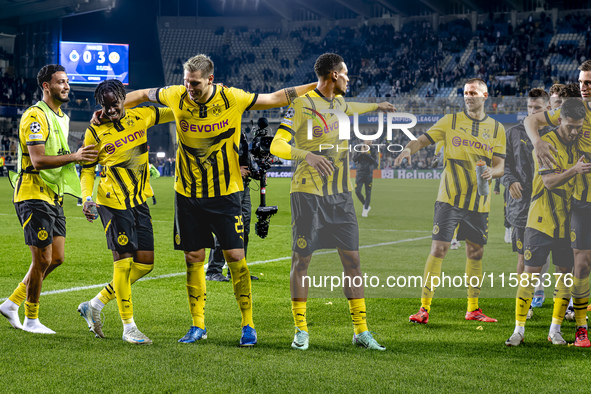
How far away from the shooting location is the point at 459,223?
6008 mm

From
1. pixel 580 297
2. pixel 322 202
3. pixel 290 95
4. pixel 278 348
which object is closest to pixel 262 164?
pixel 290 95

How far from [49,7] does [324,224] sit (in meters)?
38.3

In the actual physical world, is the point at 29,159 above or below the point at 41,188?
above

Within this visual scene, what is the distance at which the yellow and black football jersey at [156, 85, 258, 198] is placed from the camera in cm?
504

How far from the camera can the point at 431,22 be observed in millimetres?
47906

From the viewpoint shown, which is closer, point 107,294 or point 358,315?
point 358,315

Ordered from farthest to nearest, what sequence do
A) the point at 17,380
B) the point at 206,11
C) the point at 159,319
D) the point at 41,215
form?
the point at 206,11, the point at 159,319, the point at 41,215, the point at 17,380

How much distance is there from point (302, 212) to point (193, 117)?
3.58 ft

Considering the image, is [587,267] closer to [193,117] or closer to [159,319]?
[193,117]

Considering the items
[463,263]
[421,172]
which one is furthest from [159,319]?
[421,172]

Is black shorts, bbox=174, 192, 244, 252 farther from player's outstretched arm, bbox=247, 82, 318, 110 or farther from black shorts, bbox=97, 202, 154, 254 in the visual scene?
player's outstretched arm, bbox=247, 82, 318, 110

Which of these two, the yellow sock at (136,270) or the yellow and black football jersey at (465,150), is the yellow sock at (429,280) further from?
the yellow sock at (136,270)

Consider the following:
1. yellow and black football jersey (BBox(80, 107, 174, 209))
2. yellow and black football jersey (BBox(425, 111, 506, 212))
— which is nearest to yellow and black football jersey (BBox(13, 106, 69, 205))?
yellow and black football jersey (BBox(80, 107, 174, 209))

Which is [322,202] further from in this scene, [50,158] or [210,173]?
[50,158]
